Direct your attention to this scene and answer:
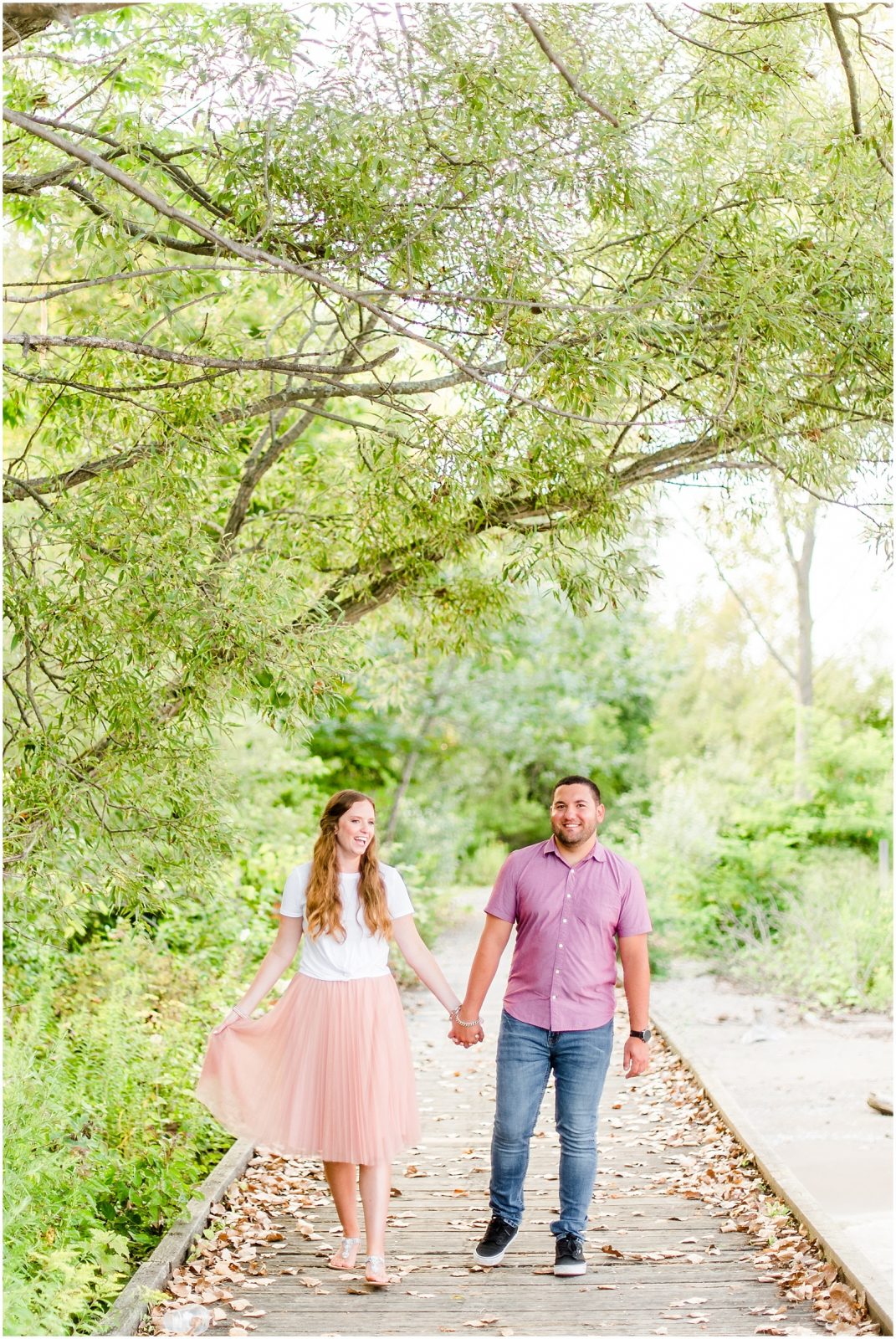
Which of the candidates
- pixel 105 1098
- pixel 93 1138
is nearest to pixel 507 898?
pixel 93 1138

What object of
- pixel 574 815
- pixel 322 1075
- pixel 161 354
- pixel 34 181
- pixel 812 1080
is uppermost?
pixel 34 181

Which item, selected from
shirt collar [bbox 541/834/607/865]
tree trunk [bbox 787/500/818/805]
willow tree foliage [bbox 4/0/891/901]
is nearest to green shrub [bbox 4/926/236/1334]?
willow tree foliage [bbox 4/0/891/901]

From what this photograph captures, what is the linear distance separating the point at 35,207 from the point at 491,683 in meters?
12.3

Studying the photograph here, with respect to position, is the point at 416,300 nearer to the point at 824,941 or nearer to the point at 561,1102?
the point at 561,1102

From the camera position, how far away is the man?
4.77 m

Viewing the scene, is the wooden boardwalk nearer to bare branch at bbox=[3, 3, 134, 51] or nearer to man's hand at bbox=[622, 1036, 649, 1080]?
man's hand at bbox=[622, 1036, 649, 1080]

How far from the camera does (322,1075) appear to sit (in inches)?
184

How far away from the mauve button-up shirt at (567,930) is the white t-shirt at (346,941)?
19.1 inches

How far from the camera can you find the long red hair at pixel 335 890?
464 centimetres

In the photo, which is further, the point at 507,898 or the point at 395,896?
the point at 507,898

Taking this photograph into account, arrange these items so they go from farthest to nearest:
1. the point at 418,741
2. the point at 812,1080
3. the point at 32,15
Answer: the point at 418,741
the point at 812,1080
the point at 32,15

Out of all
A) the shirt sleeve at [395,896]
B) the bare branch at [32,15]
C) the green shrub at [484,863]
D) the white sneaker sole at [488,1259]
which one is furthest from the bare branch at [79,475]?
the green shrub at [484,863]

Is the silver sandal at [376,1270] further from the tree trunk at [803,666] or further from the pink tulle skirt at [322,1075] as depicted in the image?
the tree trunk at [803,666]

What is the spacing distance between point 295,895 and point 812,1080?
24.7 feet
